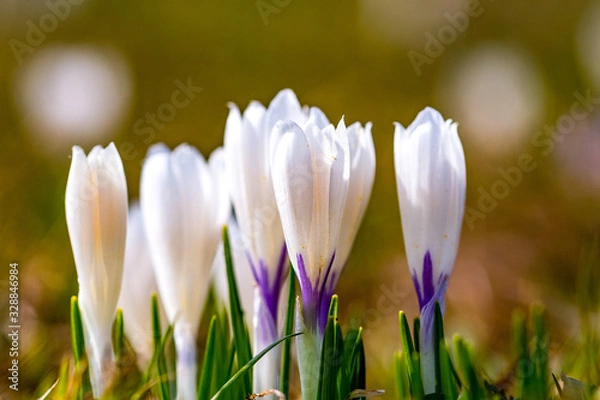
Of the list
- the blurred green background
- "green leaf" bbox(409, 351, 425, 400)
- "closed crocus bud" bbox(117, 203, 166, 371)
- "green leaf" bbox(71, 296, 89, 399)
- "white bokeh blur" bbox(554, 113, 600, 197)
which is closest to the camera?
"green leaf" bbox(409, 351, 425, 400)

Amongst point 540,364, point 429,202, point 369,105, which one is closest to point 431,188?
point 429,202

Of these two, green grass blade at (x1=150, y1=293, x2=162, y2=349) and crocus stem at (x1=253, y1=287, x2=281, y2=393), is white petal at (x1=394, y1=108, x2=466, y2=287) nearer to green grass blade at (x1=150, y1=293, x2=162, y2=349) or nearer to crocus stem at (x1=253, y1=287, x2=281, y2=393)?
crocus stem at (x1=253, y1=287, x2=281, y2=393)

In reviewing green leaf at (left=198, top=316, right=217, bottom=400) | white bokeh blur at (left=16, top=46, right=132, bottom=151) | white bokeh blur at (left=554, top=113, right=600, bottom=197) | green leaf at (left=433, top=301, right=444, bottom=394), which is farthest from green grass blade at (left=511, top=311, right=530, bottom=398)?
white bokeh blur at (left=16, top=46, right=132, bottom=151)

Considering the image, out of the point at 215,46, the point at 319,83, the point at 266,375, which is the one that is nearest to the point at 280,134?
the point at 266,375

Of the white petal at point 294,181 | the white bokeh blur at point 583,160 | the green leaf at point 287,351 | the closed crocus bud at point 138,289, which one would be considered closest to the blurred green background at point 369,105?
the white bokeh blur at point 583,160

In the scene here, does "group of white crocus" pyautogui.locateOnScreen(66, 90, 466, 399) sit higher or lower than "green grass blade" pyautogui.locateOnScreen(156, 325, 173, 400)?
higher
